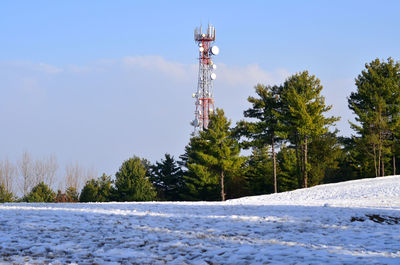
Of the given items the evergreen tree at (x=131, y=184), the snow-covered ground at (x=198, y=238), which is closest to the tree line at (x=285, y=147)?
the evergreen tree at (x=131, y=184)

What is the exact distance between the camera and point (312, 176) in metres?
44.0

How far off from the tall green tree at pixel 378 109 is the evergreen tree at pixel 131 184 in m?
23.8

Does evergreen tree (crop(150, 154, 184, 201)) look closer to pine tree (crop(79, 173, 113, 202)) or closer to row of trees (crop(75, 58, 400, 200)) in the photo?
row of trees (crop(75, 58, 400, 200))

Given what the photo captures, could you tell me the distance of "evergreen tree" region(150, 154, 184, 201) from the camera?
52438 mm

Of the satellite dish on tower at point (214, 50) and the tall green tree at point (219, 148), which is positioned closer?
the tall green tree at point (219, 148)

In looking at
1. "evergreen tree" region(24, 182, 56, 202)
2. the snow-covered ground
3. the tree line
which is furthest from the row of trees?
the snow-covered ground

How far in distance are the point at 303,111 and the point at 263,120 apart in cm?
522

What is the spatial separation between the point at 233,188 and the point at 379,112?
772 inches

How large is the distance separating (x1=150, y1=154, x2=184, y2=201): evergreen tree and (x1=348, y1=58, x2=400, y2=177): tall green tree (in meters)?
23.9

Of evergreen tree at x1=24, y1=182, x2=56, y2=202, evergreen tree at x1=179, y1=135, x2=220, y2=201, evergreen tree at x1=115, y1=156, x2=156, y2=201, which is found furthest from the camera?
evergreen tree at x1=179, y1=135, x2=220, y2=201

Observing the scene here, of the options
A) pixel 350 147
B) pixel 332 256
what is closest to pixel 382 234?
pixel 332 256

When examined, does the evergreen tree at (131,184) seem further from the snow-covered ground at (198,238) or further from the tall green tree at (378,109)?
the snow-covered ground at (198,238)

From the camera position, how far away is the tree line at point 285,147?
123 ft

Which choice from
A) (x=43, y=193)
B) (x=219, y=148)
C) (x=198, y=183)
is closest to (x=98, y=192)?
(x=43, y=193)
